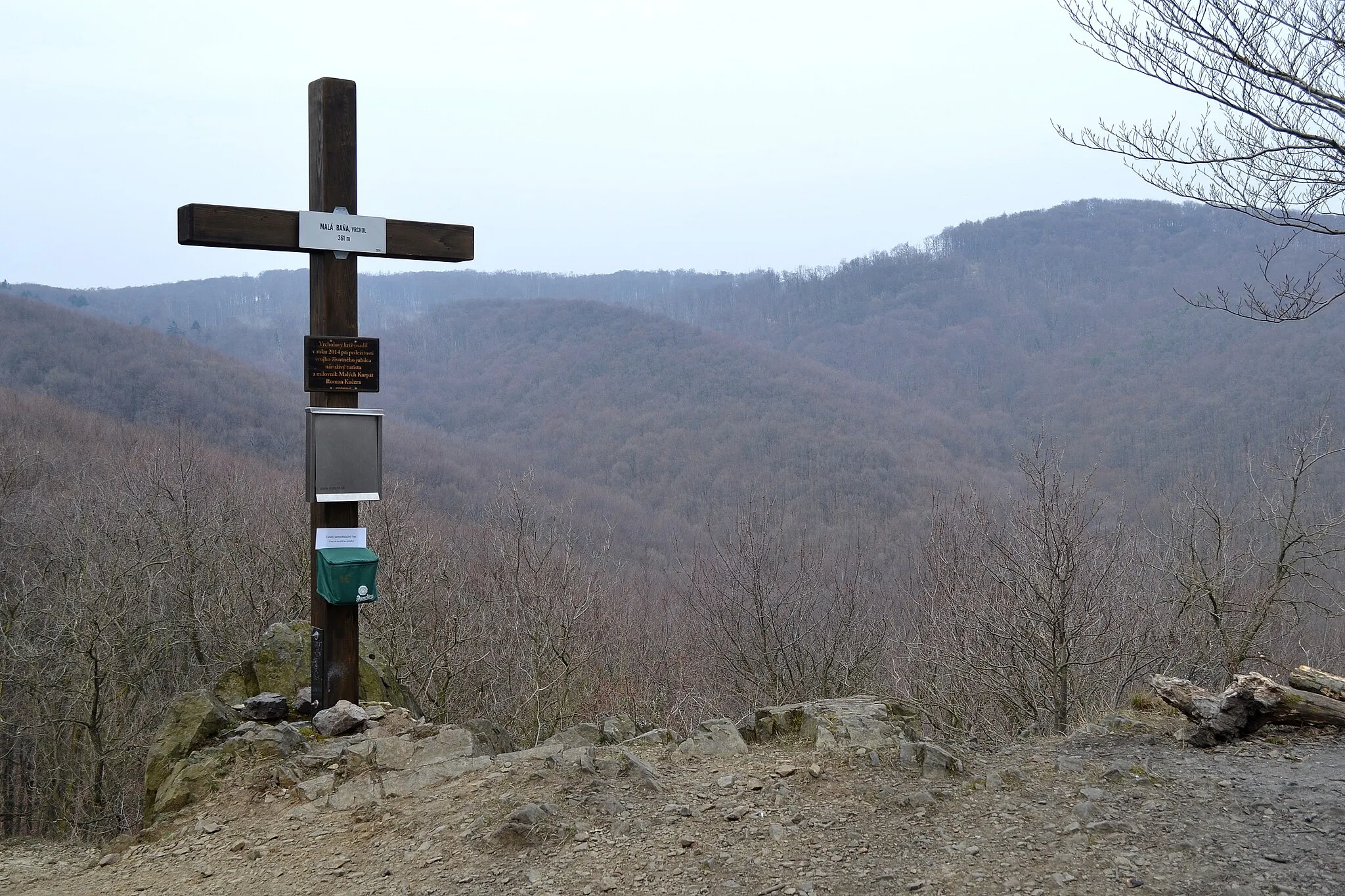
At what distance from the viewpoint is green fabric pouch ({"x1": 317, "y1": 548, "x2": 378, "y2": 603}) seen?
603 cm

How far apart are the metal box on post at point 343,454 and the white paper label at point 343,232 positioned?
106 cm

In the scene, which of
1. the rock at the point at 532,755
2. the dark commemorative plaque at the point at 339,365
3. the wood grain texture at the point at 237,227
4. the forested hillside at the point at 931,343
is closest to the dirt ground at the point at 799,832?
the rock at the point at 532,755

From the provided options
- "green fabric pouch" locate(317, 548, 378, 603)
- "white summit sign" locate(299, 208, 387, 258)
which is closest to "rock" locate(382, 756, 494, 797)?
"green fabric pouch" locate(317, 548, 378, 603)

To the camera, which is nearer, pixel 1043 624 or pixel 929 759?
pixel 929 759

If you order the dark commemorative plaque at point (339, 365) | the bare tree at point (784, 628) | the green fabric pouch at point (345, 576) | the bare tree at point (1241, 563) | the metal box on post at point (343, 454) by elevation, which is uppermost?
the dark commemorative plaque at point (339, 365)

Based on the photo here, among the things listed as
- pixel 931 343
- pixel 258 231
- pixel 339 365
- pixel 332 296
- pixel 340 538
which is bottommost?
pixel 340 538

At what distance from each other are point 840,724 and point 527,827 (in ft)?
6.50

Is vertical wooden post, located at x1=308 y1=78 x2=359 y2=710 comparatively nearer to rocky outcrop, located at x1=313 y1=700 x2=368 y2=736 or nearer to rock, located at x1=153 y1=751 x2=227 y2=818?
rocky outcrop, located at x1=313 y1=700 x2=368 y2=736

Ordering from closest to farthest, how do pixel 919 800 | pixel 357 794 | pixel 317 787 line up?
pixel 919 800
pixel 357 794
pixel 317 787

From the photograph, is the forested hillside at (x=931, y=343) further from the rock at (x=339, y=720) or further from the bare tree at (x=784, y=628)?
the rock at (x=339, y=720)

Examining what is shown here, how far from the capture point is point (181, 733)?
593cm

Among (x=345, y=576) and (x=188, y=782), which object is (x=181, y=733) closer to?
(x=188, y=782)

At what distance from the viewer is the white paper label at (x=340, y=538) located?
6176 millimetres

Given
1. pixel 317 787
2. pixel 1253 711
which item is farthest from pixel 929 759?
pixel 317 787
